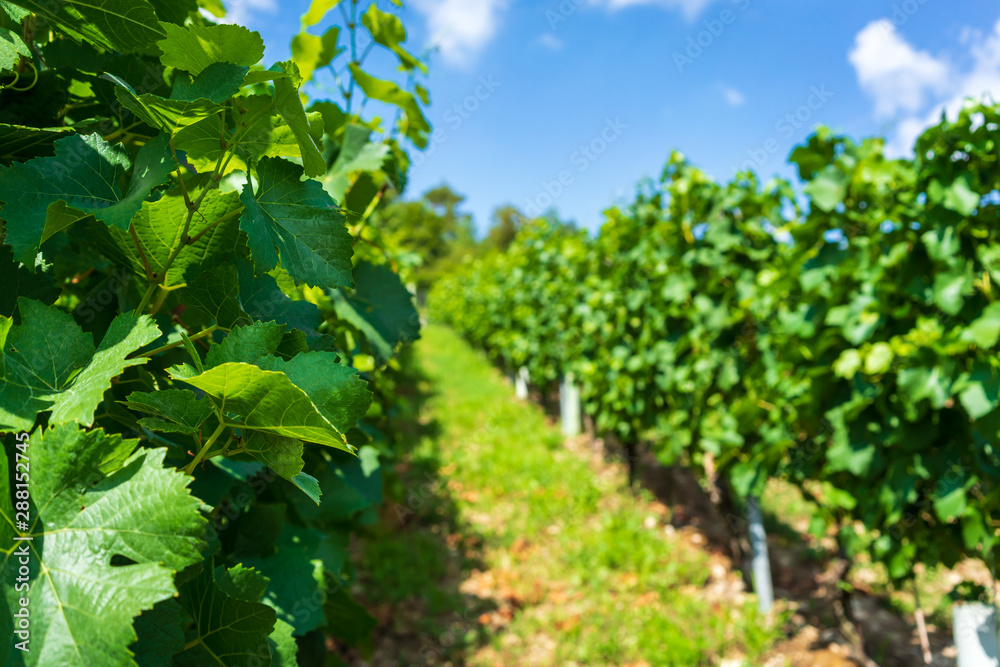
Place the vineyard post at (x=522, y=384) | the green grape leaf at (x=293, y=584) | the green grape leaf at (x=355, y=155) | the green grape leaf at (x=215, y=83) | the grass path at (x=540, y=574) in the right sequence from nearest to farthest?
the green grape leaf at (x=215, y=83) < the green grape leaf at (x=293, y=584) < the green grape leaf at (x=355, y=155) < the grass path at (x=540, y=574) < the vineyard post at (x=522, y=384)

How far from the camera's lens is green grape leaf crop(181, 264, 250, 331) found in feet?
2.32

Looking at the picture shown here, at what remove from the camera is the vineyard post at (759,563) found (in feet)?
12.1

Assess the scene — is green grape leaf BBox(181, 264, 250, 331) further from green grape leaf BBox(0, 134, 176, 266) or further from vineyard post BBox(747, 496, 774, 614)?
vineyard post BBox(747, 496, 774, 614)

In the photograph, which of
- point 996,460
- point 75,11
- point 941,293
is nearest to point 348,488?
point 75,11

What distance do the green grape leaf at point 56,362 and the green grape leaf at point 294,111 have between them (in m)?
0.25

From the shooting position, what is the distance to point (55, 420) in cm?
56

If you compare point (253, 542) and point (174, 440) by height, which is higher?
point (174, 440)

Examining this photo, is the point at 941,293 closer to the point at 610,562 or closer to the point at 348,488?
the point at 348,488

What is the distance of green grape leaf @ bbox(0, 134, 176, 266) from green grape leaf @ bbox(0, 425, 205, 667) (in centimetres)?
21

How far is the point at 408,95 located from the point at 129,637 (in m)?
1.40

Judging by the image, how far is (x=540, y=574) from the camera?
422cm

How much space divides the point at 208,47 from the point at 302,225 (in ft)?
0.69

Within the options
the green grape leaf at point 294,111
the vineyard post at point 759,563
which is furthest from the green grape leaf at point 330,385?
the vineyard post at point 759,563

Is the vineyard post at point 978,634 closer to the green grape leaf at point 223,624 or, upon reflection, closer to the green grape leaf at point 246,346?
the green grape leaf at point 223,624
